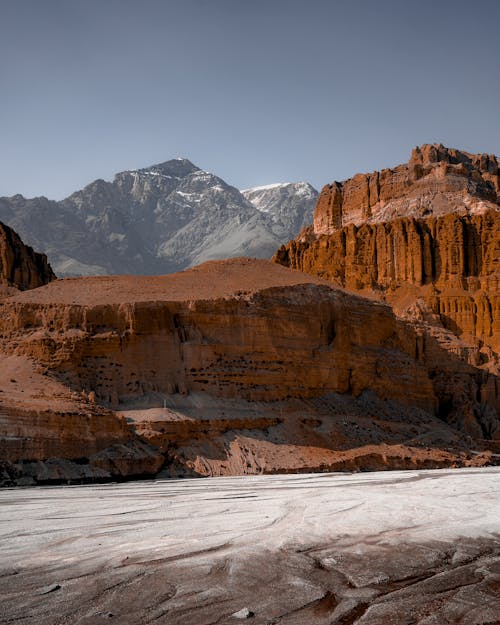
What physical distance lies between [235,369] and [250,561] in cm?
3914

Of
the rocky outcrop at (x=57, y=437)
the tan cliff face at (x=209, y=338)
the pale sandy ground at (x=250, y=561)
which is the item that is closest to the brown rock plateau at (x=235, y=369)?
the tan cliff face at (x=209, y=338)

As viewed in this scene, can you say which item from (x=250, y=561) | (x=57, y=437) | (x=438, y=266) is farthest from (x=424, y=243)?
(x=250, y=561)

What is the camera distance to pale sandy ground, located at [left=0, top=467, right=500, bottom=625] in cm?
1216

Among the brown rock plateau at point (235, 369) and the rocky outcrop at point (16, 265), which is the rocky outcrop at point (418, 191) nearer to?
the brown rock plateau at point (235, 369)

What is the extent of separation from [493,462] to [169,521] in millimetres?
44797

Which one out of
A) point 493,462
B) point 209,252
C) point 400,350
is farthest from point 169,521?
point 209,252

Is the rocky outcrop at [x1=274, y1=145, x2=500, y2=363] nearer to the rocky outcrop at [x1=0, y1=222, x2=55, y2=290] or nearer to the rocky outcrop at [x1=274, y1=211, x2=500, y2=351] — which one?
the rocky outcrop at [x1=274, y1=211, x2=500, y2=351]

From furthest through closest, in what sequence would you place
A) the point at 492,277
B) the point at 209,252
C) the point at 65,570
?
1. the point at 209,252
2. the point at 492,277
3. the point at 65,570

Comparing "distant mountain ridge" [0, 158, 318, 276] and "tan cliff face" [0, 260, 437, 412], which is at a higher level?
"distant mountain ridge" [0, 158, 318, 276]

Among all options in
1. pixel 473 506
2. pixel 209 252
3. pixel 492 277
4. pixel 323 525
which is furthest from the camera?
pixel 209 252

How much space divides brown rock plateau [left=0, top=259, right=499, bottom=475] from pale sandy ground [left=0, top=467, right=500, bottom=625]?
16.6m

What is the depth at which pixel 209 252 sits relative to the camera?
177625 mm

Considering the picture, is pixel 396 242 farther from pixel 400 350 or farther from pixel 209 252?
pixel 209 252

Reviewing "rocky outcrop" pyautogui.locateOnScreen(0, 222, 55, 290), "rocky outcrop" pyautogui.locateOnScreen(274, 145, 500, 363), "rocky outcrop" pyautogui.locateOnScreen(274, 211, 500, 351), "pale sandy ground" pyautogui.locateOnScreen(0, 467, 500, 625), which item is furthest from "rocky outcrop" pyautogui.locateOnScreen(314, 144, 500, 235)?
"pale sandy ground" pyautogui.locateOnScreen(0, 467, 500, 625)
